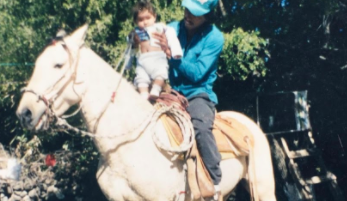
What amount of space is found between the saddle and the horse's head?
0.90m

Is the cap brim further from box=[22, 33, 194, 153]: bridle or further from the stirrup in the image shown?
the stirrup

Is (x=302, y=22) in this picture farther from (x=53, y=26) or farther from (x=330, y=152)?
(x=53, y=26)

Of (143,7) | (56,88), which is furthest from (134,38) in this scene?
(56,88)

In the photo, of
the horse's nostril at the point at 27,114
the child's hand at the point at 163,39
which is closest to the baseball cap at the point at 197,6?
the child's hand at the point at 163,39

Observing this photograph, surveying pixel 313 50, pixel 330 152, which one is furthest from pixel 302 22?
pixel 330 152

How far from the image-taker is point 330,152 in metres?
8.47

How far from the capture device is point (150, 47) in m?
4.33

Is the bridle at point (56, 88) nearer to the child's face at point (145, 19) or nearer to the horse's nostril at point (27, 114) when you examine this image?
the horse's nostril at point (27, 114)

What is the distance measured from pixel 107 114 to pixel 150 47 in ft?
2.57

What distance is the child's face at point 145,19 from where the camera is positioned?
14.2 ft

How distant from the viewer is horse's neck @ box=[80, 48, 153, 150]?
12.7 feet

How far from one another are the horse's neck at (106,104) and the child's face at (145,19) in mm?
600

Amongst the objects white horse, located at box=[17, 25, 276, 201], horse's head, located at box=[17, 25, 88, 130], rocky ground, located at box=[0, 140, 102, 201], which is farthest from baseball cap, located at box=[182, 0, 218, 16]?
rocky ground, located at box=[0, 140, 102, 201]

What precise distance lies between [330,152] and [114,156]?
219 inches
